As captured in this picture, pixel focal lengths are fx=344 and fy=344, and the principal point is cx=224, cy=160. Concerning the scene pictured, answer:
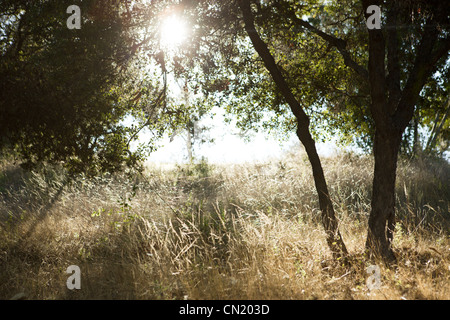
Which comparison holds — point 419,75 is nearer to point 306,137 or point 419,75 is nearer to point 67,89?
point 306,137

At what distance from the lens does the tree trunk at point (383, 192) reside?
5.50 meters

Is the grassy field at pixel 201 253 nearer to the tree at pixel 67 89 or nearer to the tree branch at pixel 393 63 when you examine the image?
the tree at pixel 67 89

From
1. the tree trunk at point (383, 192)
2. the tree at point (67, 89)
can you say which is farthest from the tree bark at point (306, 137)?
the tree at point (67, 89)

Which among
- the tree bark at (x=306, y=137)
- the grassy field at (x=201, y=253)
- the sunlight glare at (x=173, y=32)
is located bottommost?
the grassy field at (x=201, y=253)

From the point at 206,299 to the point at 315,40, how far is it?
20.3 ft

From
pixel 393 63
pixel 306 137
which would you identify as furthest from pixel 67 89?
pixel 393 63

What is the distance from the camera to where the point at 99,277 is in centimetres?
548

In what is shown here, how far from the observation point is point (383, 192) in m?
5.56

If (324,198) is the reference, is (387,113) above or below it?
above

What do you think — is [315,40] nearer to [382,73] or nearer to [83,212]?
[382,73]

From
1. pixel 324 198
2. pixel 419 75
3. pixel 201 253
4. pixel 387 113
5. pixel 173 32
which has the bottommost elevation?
pixel 201 253

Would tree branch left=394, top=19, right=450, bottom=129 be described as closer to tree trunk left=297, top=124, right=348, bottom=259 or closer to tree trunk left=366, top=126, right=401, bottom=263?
tree trunk left=366, top=126, right=401, bottom=263
